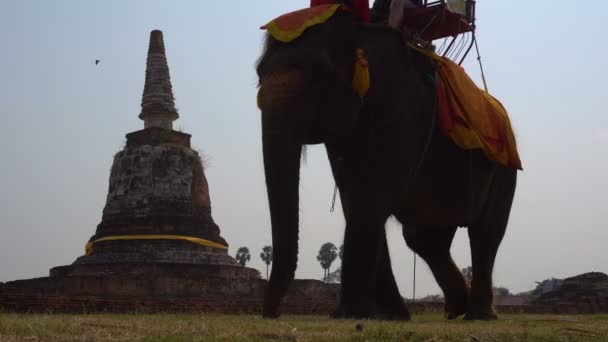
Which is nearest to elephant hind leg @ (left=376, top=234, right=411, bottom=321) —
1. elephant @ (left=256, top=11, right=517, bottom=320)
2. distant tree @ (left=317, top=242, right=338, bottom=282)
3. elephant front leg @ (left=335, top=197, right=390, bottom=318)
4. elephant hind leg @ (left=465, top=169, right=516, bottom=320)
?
elephant @ (left=256, top=11, right=517, bottom=320)

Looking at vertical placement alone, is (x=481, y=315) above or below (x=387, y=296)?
below

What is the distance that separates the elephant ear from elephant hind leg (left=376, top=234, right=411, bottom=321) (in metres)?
2.49

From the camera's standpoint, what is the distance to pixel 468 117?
904 cm

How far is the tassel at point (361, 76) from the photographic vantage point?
7762mm

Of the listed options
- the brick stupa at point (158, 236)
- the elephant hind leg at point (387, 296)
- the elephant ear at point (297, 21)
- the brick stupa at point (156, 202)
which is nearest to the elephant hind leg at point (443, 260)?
the elephant hind leg at point (387, 296)

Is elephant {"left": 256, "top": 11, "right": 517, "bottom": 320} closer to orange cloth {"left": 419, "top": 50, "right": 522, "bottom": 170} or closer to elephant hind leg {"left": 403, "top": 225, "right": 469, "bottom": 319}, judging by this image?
orange cloth {"left": 419, "top": 50, "right": 522, "bottom": 170}

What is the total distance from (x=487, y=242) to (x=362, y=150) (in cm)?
286

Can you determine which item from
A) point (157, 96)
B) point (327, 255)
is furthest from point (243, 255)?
point (157, 96)

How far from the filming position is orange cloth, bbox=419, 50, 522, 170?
885 cm

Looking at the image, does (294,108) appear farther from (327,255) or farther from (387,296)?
(327,255)

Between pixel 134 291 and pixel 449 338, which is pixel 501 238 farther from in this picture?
pixel 134 291

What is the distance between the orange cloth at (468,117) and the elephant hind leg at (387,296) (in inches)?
56.7

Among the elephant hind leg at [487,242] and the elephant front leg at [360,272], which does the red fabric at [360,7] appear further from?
the elephant hind leg at [487,242]

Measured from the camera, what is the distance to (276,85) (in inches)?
294
